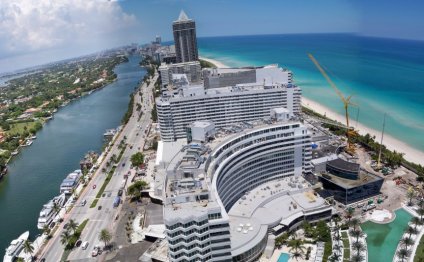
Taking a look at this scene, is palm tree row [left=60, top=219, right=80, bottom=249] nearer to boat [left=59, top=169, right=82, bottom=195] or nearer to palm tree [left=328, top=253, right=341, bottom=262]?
boat [left=59, top=169, right=82, bottom=195]

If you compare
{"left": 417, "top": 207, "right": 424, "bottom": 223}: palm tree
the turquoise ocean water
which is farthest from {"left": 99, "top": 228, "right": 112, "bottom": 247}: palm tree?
the turquoise ocean water

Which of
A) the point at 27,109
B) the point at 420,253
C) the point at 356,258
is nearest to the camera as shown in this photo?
the point at 356,258

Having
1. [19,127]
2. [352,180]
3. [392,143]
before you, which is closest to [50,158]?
[19,127]

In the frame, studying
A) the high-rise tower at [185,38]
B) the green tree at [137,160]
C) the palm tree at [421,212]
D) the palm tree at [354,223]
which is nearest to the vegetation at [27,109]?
the green tree at [137,160]

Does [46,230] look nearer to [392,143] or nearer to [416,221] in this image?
[416,221]

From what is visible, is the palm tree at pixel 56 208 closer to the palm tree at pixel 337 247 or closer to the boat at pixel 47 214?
the boat at pixel 47 214

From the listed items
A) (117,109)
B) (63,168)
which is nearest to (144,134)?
(63,168)

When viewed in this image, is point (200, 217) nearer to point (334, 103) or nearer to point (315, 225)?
point (315, 225)
